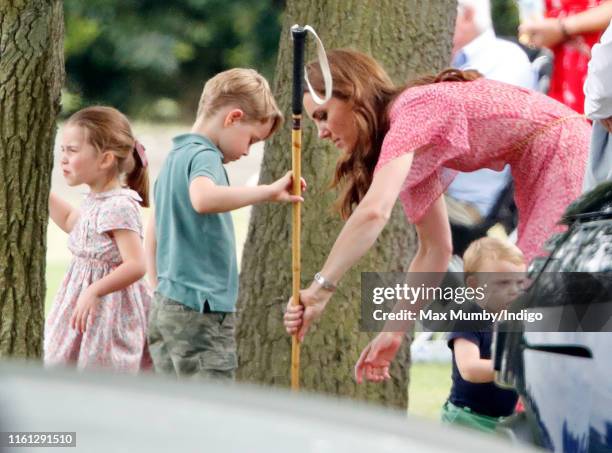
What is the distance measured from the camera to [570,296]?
4.14 m

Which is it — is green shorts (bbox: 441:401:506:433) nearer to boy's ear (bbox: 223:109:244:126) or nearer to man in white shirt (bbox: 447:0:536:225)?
boy's ear (bbox: 223:109:244:126)

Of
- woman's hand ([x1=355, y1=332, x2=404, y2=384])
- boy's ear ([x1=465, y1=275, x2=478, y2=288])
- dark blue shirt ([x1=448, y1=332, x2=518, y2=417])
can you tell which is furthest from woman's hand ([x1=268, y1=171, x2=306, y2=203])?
dark blue shirt ([x1=448, y1=332, x2=518, y2=417])

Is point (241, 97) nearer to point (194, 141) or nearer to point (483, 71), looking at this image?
point (194, 141)

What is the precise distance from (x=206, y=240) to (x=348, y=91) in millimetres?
758

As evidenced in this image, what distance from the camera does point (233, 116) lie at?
19.0ft

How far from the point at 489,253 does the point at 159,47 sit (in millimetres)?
17000

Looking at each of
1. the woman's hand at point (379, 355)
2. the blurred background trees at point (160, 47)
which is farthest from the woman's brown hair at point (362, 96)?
the blurred background trees at point (160, 47)

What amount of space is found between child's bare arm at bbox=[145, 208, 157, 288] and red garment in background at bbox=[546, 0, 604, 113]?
231 cm

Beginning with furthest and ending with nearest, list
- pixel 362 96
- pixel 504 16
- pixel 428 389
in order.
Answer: pixel 504 16, pixel 428 389, pixel 362 96

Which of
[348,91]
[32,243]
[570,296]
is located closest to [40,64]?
[32,243]

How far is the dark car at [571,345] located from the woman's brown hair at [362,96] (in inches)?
47.6

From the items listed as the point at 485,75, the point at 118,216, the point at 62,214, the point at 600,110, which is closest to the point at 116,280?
the point at 118,216

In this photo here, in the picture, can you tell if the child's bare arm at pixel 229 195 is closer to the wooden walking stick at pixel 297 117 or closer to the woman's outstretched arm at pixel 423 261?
the wooden walking stick at pixel 297 117

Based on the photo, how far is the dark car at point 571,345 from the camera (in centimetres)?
397
